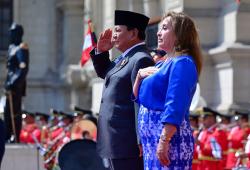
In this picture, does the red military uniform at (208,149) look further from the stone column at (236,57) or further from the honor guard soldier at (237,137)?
the stone column at (236,57)

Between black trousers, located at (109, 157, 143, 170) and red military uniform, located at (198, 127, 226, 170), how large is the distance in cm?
810

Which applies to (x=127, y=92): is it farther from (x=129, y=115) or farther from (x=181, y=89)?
(x=181, y=89)

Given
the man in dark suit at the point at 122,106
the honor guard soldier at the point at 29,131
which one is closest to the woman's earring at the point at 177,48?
the man in dark suit at the point at 122,106

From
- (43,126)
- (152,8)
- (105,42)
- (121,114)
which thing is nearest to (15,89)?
(43,126)

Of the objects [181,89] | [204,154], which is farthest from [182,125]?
[204,154]

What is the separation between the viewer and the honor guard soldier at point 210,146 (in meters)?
15.9

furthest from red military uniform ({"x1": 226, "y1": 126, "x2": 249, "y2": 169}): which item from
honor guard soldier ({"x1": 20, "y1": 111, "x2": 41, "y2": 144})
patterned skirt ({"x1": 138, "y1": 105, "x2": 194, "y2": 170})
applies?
patterned skirt ({"x1": 138, "y1": 105, "x2": 194, "y2": 170})

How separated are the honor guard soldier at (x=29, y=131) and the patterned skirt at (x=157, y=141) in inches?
539

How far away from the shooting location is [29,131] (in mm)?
22406

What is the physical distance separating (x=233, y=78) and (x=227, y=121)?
2.44 metres

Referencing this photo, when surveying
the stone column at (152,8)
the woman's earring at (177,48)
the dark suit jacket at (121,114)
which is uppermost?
the woman's earring at (177,48)

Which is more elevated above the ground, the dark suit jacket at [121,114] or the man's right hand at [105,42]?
the man's right hand at [105,42]

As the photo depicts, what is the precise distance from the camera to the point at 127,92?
7855mm

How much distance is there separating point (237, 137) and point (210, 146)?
1.86 feet
